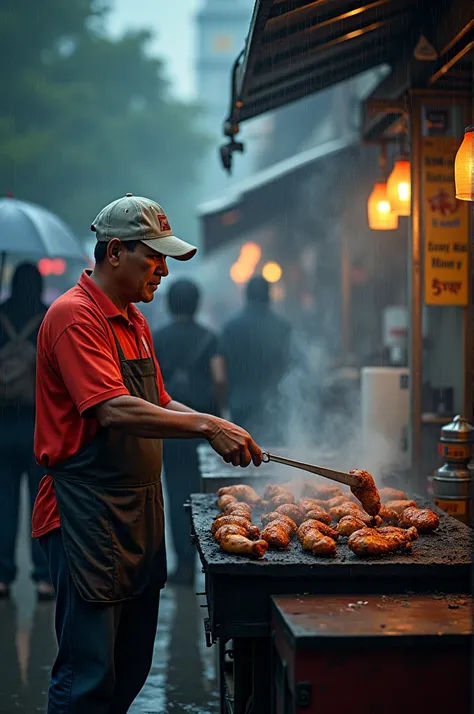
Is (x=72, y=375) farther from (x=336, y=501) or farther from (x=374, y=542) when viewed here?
(x=336, y=501)

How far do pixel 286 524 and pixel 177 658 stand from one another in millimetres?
2511

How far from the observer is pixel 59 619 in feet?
12.5

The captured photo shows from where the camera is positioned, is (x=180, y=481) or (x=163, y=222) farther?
(x=180, y=481)

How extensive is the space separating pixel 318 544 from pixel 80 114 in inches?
1181

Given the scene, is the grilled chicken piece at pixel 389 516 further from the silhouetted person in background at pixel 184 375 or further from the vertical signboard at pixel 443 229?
the silhouetted person in background at pixel 184 375

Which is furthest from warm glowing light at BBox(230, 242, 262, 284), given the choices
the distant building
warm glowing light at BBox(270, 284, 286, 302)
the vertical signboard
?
the distant building

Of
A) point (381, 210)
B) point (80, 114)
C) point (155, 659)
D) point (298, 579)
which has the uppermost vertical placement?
point (80, 114)

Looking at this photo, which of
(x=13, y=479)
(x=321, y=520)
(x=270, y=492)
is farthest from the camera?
(x=13, y=479)

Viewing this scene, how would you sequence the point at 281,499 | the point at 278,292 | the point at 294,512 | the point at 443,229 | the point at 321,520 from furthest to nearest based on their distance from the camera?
1. the point at 278,292
2. the point at 443,229
3. the point at 281,499
4. the point at 294,512
5. the point at 321,520

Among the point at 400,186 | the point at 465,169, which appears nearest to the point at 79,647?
the point at 465,169

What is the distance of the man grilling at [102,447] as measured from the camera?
3695 millimetres

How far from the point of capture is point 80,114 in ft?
104

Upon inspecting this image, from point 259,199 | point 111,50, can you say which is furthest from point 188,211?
point 259,199

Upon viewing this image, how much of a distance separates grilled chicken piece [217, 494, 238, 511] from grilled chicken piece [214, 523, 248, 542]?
2.35 ft
